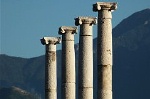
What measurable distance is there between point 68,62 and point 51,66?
5052 millimetres

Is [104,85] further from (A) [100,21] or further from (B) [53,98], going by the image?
(B) [53,98]

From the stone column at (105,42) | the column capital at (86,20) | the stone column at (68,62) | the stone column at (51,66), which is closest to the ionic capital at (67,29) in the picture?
the stone column at (68,62)

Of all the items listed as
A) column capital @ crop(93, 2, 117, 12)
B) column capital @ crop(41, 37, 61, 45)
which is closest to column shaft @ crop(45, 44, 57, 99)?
column capital @ crop(41, 37, 61, 45)

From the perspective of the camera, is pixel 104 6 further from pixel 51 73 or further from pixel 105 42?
pixel 51 73

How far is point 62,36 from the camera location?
54.8 metres

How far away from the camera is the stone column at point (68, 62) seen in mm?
54250

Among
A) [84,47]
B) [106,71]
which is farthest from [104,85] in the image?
[84,47]

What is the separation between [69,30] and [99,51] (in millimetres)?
10529

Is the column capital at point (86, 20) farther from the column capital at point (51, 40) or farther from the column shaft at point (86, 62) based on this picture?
the column capital at point (51, 40)

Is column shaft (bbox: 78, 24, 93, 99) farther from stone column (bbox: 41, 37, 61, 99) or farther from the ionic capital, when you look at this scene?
stone column (bbox: 41, 37, 61, 99)

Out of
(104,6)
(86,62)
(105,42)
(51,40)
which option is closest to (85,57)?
(86,62)

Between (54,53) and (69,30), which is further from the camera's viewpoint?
(54,53)

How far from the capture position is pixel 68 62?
54.4 metres

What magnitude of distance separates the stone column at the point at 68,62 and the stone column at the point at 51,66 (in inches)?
173
